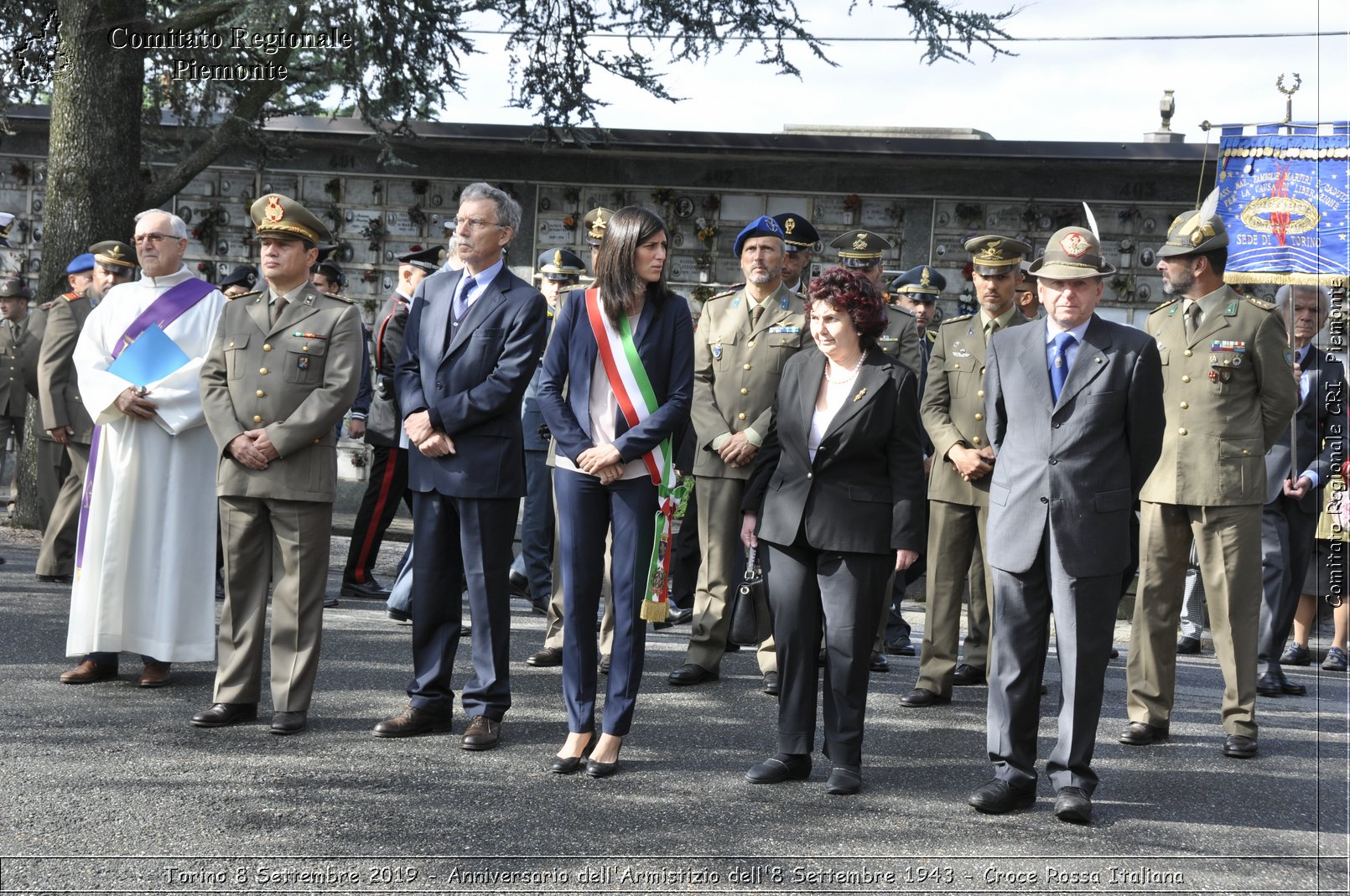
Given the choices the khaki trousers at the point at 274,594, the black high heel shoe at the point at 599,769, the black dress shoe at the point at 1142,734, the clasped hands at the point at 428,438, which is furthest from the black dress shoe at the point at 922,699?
the khaki trousers at the point at 274,594

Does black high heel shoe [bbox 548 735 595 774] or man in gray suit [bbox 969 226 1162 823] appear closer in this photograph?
man in gray suit [bbox 969 226 1162 823]

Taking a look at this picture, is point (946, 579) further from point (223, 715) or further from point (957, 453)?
point (223, 715)

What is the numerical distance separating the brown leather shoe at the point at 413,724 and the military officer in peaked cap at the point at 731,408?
154 cm

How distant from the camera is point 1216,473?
6.18 metres

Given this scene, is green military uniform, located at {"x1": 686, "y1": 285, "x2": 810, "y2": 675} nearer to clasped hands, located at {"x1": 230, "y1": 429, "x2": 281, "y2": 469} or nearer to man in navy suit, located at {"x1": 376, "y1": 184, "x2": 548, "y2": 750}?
man in navy suit, located at {"x1": 376, "y1": 184, "x2": 548, "y2": 750}

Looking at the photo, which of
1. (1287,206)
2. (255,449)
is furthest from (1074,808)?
(1287,206)

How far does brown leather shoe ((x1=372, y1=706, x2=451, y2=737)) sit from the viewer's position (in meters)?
5.55

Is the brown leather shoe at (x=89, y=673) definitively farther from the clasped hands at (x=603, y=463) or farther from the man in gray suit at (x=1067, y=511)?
the man in gray suit at (x=1067, y=511)

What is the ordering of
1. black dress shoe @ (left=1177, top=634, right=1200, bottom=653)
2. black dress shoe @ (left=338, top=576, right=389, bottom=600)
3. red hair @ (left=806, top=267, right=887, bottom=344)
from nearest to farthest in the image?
red hair @ (left=806, top=267, right=887, bottom=344)
black dress shoe @ (left=1177, top=634, right=1200, bottom=653)
black dress shoe @ (left=338, top=576, right=389, bottom=600)

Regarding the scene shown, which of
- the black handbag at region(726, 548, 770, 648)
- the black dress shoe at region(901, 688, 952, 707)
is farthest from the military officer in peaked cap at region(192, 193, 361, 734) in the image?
the black dress shoe at region(901, 688, 952, 707)

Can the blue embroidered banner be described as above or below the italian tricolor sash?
above

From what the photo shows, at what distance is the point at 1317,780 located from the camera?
223 inches

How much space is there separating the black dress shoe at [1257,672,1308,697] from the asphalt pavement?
1019 mm

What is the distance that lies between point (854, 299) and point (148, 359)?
3.32 metres
